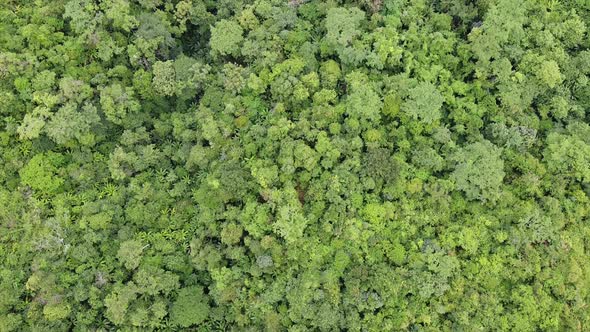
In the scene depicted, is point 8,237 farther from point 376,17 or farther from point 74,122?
point 376,17

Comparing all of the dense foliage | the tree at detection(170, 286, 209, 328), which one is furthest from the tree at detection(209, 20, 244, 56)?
the tree at detection(170, 286, 209, 328)

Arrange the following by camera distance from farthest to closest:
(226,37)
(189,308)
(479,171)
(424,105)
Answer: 1. (226,37)
2. (424,105)
3. (479,171)
4. (189,308)

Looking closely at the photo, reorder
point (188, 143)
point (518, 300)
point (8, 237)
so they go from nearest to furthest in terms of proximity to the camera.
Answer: point (518, 300) < point (8, 237) < point (188, 143)

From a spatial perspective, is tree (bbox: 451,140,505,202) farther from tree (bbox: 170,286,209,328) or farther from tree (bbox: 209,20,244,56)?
tree (bbox: 170,286,209,328)

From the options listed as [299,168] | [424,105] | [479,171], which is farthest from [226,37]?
[479,171]

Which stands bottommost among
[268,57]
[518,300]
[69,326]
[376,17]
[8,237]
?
[69,326]

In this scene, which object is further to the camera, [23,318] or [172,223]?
[172,223]

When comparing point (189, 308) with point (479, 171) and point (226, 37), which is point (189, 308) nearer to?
point (226, 37)

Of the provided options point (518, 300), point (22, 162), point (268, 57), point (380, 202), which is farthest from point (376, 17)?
point (22, 162)
